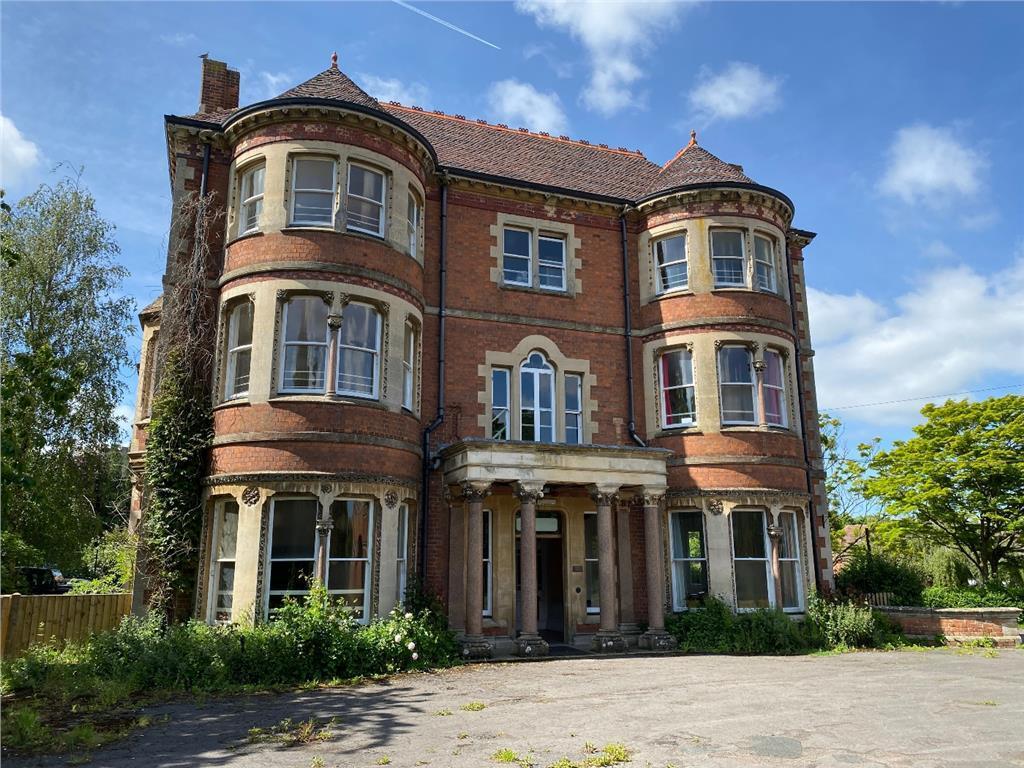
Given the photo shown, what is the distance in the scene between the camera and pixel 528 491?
15.1 m

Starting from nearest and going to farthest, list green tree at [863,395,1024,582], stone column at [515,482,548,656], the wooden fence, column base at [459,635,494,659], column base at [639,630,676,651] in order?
the wooden fence < column base at [459,635,494,659] < stone column at [515,482,548,656] < column base at [639,630,676,651] < green tree at [863,395,1024,582]

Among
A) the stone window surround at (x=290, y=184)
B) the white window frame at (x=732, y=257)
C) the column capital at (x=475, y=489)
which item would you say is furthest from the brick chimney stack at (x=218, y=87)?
the white window frame at (x=732, y=257)

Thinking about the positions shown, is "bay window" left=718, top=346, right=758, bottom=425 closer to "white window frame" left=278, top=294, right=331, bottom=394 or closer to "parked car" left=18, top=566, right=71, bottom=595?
"white window frame" left=278, top=294, right=331, bottom=394

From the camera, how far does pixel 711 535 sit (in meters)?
17.1

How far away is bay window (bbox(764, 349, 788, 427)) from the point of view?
1819 cm

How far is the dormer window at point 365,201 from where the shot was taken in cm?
1538

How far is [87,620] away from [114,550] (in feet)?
18.3

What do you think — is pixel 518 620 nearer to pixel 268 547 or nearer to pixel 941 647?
pixel 268 547

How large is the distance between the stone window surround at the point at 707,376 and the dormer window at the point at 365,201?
7332 mm

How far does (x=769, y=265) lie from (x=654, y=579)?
851 centimetres

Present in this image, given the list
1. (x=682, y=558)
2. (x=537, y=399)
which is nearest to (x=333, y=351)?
(x=537, y=399)

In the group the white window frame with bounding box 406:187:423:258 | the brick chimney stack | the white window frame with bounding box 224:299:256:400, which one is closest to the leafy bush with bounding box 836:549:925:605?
the white window frame with bounding box 406:187:423:258

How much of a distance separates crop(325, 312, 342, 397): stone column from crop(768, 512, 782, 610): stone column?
10137 mm

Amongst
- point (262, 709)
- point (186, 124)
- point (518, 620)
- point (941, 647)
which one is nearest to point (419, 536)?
point (518, 620)
